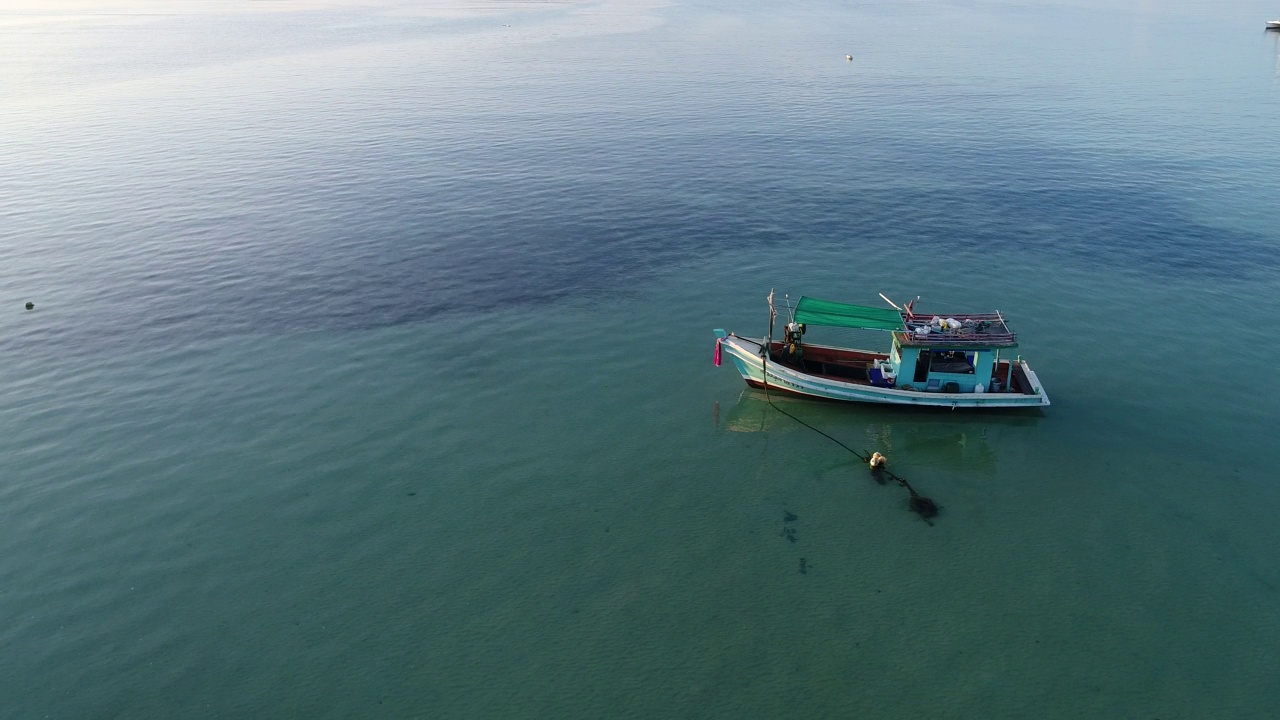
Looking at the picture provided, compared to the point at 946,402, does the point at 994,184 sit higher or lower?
higher

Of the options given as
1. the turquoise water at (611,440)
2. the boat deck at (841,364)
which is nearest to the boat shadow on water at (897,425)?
the turquoise water at (611,440)

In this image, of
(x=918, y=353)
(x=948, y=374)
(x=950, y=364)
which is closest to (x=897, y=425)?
(x=948, y=374)

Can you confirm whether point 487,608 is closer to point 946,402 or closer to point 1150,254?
point 946,402

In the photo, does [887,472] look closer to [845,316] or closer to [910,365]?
[910,365]

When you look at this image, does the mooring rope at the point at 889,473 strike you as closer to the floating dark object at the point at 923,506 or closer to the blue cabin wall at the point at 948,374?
the floating dark object at the point at 923,506

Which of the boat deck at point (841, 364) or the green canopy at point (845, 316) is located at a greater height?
the green canopy at point (845, 316)

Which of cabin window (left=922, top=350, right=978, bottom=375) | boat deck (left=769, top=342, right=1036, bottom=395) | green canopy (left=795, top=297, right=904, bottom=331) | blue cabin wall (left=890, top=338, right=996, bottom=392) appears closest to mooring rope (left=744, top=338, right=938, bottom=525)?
boat deck (left=769, top=342, right=1036, bottom=395)

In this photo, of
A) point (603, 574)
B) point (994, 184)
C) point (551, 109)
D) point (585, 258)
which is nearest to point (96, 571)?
point (603, 574)
